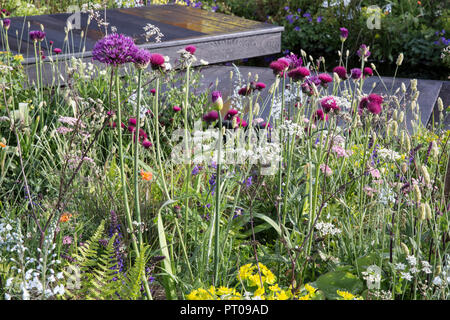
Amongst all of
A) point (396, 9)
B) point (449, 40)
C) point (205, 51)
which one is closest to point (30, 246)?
point (205, 51)

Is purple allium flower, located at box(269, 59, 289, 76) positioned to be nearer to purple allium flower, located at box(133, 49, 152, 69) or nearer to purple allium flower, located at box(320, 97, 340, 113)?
purple allium flower, located at box(320, 97, 340, 113)

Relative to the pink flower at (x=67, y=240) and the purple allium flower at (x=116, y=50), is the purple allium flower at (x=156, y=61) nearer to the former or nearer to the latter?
the purple allium flower at (x=116, y=50)

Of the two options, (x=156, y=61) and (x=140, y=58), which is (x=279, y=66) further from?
(x=140, y=58)

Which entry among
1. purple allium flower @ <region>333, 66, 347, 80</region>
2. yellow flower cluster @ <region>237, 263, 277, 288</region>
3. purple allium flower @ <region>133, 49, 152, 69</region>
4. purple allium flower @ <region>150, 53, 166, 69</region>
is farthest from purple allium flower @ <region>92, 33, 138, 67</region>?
purple allium flower @ <region>333, 66, 347, 80</region>

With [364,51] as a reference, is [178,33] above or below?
below

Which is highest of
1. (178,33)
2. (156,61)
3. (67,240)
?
(156,61)

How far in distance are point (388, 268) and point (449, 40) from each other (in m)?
5.89

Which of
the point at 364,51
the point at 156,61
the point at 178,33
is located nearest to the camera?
the point at 156,61

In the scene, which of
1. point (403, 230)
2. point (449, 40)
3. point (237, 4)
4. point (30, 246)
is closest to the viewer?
point (30, 246)

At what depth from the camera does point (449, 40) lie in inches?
273

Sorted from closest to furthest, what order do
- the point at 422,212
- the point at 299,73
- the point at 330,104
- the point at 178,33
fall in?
the point at 422,212 < the point at 330,104 < the point at 299,73 < the point at 178,33

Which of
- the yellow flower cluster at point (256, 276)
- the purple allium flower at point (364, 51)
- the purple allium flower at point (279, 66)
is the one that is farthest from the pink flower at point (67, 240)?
the purple allium flower at point (364, 51)

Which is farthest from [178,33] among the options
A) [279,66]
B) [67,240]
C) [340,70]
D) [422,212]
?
[422,212]
